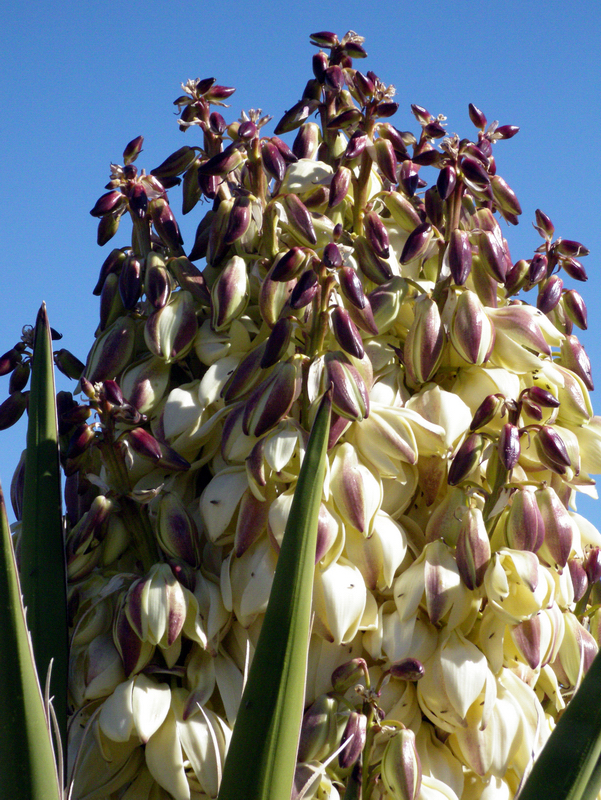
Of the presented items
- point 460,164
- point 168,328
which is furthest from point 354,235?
point 168,328

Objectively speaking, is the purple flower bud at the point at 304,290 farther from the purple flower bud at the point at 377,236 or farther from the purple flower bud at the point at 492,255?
the purple flower bud at the point at 492,255

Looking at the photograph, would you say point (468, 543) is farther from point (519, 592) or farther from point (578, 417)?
point (578, 417)

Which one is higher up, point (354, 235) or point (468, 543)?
point (354, 235)

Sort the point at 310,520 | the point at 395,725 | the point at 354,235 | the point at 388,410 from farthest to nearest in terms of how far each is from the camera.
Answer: the point at 354,235 < the point at 388,410 < the point at 395,725 < the point at 310,520

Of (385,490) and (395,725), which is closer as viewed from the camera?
(395,725)

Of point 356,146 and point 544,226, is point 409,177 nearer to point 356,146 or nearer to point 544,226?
point 356,146

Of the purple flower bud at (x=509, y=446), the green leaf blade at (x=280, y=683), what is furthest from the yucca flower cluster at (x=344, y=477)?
the green leaf blade at (x=280, y=683)
